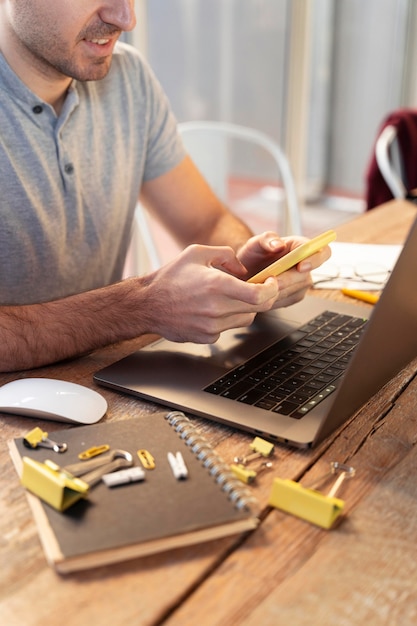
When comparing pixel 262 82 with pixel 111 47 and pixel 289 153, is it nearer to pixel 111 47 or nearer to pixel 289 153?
pixel 289 153

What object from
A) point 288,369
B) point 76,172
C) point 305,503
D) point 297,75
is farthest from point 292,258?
point 297,75

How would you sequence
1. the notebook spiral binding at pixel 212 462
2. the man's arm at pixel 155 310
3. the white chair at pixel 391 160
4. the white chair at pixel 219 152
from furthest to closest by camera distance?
the white chair at pixel 391 160
the white chair at pixel 219 152
the man's arm at pixel 155 310
the notebook spiral binding at pixel 212 462

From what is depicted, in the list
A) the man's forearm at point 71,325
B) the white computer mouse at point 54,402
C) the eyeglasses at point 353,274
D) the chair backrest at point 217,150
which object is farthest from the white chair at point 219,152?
the white computer mouse at point 54,402

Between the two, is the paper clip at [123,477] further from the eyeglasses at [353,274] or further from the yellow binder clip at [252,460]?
the eyeglasses at [353,274]

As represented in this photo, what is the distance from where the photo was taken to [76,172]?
135 cm

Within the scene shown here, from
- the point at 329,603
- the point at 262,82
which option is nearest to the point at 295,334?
the point at 329,603

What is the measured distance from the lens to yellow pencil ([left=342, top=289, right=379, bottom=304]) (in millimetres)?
1194

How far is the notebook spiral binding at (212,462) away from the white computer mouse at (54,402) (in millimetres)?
89

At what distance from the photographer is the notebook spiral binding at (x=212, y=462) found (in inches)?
24.3

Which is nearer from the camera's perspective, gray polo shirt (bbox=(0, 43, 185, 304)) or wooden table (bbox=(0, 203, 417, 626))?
wooden table (bbox=(0, 203, 417, 626))

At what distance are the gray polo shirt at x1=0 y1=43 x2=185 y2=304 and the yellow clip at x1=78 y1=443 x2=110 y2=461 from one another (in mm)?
689

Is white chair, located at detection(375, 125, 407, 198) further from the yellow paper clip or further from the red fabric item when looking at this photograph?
the yellow paper clip

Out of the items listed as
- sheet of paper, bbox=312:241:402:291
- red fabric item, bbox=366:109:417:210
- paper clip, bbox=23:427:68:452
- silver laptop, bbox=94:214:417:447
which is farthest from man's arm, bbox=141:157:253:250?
red fabric item, bbox=366:109:417:210

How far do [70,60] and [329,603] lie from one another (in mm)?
1027
